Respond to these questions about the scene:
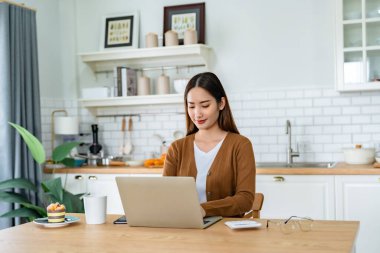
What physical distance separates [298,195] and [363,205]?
0.49m

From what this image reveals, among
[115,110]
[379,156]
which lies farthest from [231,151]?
[115,110]

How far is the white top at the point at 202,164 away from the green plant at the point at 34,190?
2094mm

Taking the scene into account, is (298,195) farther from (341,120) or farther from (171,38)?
(171,38)

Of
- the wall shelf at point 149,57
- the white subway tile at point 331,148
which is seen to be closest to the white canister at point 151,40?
the wall shelf at point 149,57

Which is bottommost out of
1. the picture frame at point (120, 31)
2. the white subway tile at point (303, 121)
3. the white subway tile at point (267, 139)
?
the white subway tile at point (267, 139)

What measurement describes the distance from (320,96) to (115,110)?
2.00 meters

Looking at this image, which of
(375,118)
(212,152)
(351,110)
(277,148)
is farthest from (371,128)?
(212,152)

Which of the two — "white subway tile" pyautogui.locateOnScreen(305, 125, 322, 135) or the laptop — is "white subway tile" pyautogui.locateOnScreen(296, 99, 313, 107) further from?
the laptop

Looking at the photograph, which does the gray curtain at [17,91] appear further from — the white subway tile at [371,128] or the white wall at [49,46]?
the white subway tile at [371,128]

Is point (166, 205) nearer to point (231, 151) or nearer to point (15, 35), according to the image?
point (231, 151)

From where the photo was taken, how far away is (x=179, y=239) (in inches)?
92.7

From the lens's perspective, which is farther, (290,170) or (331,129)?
(331,129)

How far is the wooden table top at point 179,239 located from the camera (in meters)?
2.18

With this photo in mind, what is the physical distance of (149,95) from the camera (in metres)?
5.54
